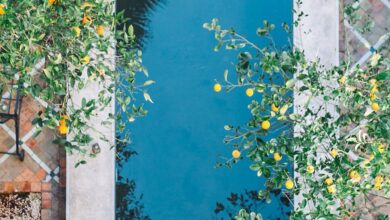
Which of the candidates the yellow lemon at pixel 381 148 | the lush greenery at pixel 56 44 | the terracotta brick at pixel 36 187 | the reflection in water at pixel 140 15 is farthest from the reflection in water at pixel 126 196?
the yellow lemon at pixel 381 148

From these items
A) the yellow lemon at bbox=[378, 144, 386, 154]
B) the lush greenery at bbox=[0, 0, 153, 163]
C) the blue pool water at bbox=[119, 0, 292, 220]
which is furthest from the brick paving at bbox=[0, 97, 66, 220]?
the yellow lemon at bbox=[378, 144, 386, 154]

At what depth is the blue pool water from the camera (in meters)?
5.45

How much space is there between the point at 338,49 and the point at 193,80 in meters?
1.57

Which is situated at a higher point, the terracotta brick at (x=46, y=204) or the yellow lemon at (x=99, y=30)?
the yellow lemon at (x=99, y=30)

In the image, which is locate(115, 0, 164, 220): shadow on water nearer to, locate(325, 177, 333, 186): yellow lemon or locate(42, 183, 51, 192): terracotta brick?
locate(42, 183, 51, 192): terracotta brick

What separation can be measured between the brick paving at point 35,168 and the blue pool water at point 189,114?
69 cm

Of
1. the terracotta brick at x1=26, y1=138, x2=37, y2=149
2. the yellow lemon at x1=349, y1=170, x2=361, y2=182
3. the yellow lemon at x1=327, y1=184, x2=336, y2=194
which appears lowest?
the yellow lemon at x1=327, y1=184, x2=336, y2=194

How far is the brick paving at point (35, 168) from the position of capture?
17.0 feet

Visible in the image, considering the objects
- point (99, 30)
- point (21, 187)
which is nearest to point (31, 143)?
point (21, 187)

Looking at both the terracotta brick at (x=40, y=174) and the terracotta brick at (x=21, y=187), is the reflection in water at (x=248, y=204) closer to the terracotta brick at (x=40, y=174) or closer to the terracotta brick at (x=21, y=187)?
the terracotta brick at (x=40, y=174)

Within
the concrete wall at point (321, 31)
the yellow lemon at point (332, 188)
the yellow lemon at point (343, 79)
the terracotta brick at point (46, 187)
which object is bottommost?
the yellow lemon at point (332, 188)

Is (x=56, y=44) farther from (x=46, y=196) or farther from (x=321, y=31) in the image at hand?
(x=321, y=31)

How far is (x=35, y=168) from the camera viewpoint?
5266mm

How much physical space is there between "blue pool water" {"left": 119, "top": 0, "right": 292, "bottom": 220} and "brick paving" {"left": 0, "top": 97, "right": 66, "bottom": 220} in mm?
695
